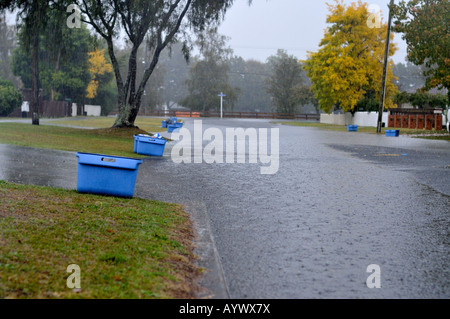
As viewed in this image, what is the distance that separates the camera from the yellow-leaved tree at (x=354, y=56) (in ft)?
194

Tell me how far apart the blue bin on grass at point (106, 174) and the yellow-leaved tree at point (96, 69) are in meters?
→ 64.3

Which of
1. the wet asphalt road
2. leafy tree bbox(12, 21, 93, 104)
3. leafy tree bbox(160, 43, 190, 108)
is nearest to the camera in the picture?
the wet asphalt road

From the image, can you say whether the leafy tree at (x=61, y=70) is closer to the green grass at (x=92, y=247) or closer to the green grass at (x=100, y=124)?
the green grass at (x=100, y=124)

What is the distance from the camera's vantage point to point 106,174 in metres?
9.79

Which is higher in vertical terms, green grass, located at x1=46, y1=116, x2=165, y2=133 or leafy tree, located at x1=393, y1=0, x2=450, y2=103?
leafy tree, located at x1=393, y1=0, x2=450, y2=103

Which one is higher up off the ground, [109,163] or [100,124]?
[109,163]

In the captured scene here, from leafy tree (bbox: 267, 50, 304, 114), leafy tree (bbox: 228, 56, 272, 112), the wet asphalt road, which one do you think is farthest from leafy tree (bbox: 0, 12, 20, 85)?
the wet asphalt road

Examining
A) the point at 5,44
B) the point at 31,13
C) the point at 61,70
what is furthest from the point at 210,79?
the point at 31,13

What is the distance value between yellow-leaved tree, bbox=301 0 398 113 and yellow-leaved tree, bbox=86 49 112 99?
1150 inches

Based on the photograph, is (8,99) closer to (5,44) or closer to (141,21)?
(141,21)

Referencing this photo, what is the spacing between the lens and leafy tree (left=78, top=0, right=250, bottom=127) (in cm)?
2862

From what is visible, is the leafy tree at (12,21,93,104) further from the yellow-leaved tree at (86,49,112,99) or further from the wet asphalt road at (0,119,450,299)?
the wet asphalt road at (0,119,450,299)

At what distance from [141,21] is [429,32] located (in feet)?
51.0
